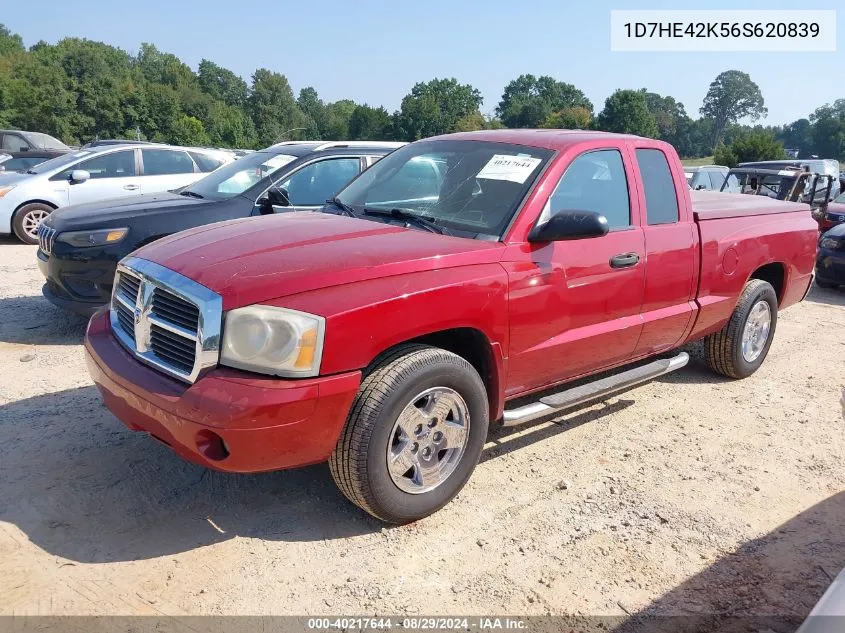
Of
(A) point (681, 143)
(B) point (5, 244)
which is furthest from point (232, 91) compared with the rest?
(B) point (5, 244)

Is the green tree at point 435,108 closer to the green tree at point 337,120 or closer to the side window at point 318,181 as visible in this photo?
the green tree at point 337,120

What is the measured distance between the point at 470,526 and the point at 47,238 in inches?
182

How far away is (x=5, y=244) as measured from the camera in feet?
36.4

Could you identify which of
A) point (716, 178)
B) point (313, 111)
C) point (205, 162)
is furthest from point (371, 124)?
point (205, 162)

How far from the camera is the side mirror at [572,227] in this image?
11.7 feet

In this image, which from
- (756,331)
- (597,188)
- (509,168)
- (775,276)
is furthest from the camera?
(775,276)

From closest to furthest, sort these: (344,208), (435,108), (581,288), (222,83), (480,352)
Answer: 1. (480,352)
2. (581,288)
3. (344,208)
4. (435,108)
5. (222,83)

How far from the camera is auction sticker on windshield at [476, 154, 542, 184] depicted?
3889 millimetres

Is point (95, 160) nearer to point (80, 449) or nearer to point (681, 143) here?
point (80, 449)

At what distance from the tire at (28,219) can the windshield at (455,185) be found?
830 centimetres

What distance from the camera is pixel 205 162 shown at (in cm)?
1113

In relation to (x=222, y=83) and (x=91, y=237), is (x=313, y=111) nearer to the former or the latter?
(x=222, y=83)

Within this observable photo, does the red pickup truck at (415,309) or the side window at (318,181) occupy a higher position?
the side window at (318,181)

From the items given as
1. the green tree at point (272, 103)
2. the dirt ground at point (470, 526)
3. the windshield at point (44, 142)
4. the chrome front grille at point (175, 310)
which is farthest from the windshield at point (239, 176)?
the green tree at point (272, 103)
